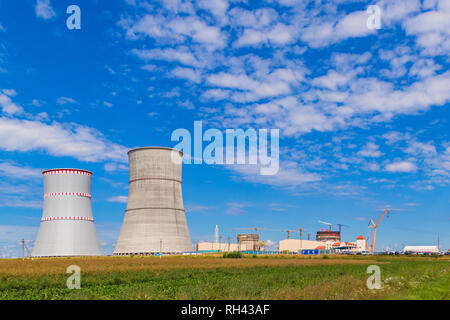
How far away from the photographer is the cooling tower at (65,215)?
5828 cm

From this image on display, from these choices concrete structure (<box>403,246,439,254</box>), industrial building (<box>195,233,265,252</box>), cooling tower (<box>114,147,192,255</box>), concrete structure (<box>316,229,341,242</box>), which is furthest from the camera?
concrete structure (<box>316,229,341,242</box>)

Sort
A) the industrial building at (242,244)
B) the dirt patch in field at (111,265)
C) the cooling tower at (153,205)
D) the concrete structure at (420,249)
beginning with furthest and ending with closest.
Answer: the concrete structure at (420,249) → the industrial building at (242,244) → the cooling tower at (153,205) → the dirt patch in field at (111,265)

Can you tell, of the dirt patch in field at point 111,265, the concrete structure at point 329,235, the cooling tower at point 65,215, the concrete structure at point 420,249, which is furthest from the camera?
the concrete structure at point 329,235

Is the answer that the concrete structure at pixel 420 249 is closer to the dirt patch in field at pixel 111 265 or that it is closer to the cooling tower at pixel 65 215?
the dirt patch in field at pixel 111 265

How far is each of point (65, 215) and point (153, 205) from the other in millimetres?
12652

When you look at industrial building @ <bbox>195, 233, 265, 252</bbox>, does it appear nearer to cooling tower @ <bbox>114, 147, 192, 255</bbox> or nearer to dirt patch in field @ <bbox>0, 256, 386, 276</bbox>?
cooling tower @ <bbox>114, 147, 192, 255</bbox>

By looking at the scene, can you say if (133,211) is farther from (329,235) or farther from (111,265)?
(329,235)

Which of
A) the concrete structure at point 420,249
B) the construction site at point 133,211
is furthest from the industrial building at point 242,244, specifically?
the construction site at point 133,211

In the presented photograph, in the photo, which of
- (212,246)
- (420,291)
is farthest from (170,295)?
(212,246)

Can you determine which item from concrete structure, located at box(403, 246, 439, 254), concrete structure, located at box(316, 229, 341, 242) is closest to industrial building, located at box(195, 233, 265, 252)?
concrete structure, located at box(316, 229, 341, 242)

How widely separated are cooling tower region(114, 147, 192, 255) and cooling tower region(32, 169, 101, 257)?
6.43 meters

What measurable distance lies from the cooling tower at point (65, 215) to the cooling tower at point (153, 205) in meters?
6.43

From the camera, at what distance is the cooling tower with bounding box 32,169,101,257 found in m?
58.3

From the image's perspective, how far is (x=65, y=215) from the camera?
192 ft
